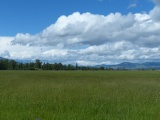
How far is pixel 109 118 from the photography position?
1124 centimetres

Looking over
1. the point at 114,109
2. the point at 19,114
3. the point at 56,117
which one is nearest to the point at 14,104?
the point at 19,114

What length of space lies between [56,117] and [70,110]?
1662 mm

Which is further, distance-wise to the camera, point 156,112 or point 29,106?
point 29,106

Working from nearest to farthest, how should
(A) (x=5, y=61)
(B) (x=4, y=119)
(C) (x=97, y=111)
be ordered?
(B) (x=4, y=119), (C) (x=97, y=111), (A) (x=5, y=61)

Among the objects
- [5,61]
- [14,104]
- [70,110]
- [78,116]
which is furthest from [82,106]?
[5,61]

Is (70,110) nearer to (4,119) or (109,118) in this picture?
(109,118)

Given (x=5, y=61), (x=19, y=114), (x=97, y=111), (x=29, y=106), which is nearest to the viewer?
(x=19, y=114)

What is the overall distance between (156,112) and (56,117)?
4.17 metres

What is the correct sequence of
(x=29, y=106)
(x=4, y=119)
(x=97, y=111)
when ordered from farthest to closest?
(x=29, y=106), (x=97, y=111), (x=4, y=119)

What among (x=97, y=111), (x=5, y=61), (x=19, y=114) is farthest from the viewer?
(x=5, y=61)

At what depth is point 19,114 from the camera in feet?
38.3

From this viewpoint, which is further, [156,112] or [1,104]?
[1,104]

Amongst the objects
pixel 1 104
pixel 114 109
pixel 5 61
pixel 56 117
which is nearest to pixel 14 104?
pixel 1 104

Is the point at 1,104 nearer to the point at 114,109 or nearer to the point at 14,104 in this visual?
the point at 14,104
